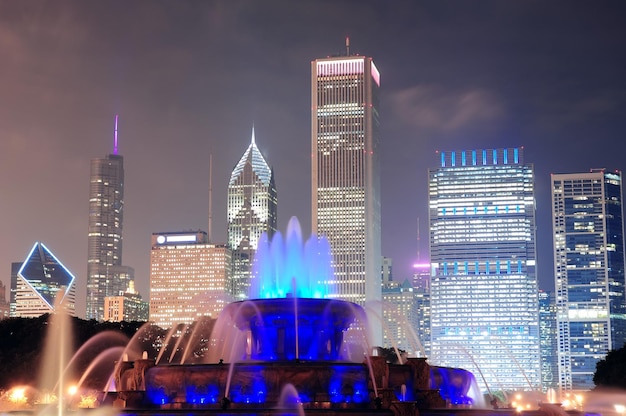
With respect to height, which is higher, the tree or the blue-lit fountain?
the blue-lit fountain

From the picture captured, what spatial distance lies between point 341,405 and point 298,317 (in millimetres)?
8891

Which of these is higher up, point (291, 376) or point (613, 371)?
point (291, 376)

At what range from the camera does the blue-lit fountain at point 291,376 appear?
137 feet

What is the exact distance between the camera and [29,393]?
75625 millimetres

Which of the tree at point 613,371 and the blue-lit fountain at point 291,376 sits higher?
the blue-lit fountain at point 291,376

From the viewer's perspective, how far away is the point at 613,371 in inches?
3681

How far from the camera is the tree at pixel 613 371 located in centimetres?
9062

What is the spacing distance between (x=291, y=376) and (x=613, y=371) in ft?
194

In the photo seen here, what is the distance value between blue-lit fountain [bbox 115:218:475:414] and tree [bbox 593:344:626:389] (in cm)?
4510

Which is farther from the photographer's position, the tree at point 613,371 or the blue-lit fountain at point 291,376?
the tree at point 613,371

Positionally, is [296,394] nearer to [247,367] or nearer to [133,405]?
[247,367]

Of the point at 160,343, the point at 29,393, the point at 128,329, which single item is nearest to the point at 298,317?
the point at 29,393

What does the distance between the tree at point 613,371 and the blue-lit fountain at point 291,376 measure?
4510 cm

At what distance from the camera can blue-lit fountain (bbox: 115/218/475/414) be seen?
4162 centimetres
